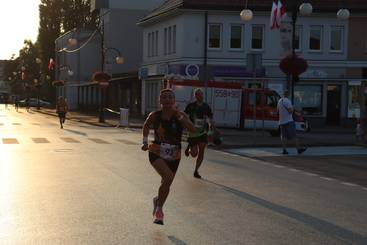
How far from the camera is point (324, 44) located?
42.5 m

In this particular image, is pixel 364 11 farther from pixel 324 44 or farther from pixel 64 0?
pixel 64 0

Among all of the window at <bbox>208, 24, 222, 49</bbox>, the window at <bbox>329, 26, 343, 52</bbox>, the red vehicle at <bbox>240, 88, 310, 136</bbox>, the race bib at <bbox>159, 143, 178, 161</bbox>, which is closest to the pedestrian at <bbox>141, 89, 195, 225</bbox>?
the race bib at <bbox>159, 143, 178, 161</bbox>

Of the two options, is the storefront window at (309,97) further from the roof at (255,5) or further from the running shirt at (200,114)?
the running shirt at (200,114)

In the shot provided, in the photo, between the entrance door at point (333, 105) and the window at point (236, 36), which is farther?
the window at point (236, 36)

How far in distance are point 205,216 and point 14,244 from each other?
2.80 meters

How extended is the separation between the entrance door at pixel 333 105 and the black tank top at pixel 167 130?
115 feet

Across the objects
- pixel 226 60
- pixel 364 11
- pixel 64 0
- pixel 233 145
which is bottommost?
pixel 233 145

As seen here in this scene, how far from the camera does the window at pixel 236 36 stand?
139ft

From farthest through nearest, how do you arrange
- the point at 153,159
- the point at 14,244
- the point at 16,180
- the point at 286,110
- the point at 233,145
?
the point at 233,145 → the point at 286,110 → the point at 16,180 → the point at 153,159 → the point at 14,244

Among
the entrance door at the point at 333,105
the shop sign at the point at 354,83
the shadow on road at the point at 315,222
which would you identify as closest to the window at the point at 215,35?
the entrance door at the point at 333,105

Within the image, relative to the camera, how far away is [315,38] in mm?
42812

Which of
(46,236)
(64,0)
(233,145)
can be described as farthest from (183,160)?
(64,0)

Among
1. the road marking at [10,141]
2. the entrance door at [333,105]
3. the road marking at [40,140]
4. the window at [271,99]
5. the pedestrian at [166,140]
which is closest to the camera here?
the pedestrian at [166,140]

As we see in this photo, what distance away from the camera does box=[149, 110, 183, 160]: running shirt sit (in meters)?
8.42
